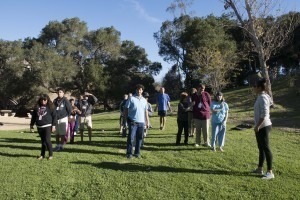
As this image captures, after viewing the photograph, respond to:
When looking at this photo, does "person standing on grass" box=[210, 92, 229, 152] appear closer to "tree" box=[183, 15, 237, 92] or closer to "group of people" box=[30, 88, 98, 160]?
"group of people" box=[30, 88, 98, 160]

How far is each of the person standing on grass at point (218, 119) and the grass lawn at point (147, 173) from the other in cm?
39

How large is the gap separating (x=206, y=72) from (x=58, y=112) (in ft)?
69.6

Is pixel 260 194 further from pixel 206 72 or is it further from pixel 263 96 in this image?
pixel 206 72

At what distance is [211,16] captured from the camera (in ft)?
148

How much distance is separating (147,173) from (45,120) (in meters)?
2.99

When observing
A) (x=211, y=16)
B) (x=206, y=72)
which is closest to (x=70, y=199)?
(x=206, y=72)

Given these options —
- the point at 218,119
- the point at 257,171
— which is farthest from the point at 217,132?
the point at 257,171

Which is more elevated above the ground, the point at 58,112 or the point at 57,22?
the point at 57,22

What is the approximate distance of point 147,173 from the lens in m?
A: 8.15

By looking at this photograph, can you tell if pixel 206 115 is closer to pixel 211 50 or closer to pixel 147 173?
pixel 147 173

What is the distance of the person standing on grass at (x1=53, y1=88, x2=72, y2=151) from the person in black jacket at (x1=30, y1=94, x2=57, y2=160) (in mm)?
776

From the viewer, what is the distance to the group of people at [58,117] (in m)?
9.35

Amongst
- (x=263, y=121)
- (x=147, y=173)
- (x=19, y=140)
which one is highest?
(x=263, y=121)

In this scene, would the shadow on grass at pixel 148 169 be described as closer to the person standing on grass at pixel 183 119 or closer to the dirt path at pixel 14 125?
the person standing on grass at pixel 183 119
